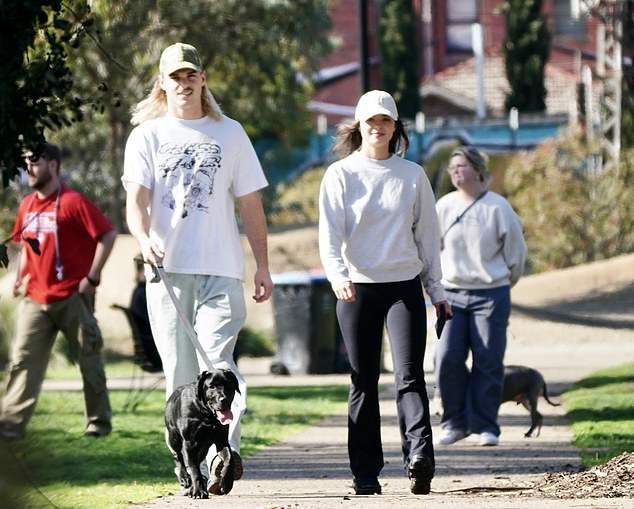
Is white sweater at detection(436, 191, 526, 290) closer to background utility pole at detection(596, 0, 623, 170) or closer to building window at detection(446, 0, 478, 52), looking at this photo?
background utility pole at detection(596, 0, 623, 170)

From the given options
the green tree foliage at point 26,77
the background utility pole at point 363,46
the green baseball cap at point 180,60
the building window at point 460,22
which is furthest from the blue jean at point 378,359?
the building window at point 460,22

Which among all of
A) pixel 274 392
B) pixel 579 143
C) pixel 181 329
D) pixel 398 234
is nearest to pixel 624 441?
pixel 398 234

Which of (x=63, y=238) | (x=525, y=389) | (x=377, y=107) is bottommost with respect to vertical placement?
(x=525, y=389)

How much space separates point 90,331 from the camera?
427 inches

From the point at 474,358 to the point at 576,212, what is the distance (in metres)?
19.7

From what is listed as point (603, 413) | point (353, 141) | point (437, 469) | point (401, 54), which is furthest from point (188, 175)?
point (401, 54)

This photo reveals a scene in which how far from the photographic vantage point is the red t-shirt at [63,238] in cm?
1068

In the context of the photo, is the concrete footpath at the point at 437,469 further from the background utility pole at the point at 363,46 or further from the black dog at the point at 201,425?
the background utility pole at the point at 363,46

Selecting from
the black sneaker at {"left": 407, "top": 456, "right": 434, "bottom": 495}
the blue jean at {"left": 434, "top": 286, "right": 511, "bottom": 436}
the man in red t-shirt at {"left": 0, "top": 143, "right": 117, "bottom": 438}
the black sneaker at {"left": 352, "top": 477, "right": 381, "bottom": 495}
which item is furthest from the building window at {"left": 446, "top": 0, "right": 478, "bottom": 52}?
the black sneaker at {"left": 407, "top": 456, "right": 434, "bottom": 495}

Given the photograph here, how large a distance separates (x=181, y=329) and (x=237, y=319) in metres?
0.26

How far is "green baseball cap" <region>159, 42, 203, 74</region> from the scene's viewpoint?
749 cm

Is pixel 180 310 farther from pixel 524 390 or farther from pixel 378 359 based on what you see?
pixel 524 390

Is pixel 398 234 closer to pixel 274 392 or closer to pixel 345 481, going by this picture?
pixel 345 481

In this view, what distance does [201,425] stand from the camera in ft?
23.5
